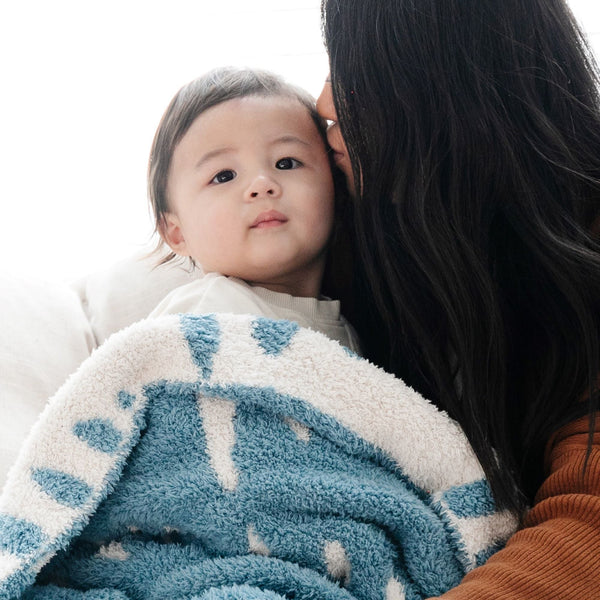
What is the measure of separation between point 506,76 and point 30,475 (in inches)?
27.7

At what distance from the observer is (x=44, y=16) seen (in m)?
1.96

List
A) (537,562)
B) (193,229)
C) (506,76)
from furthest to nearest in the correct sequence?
(193,229)
(506,76)
(537,562)

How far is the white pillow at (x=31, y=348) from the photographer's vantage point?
110cm

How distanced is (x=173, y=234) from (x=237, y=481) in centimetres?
50

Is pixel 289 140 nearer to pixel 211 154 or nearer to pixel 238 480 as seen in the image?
pixel 211 154

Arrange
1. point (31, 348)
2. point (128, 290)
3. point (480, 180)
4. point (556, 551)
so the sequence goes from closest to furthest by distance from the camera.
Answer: point (556, 551)
point (480, 180)
point (31, 348)
point (128, 290)

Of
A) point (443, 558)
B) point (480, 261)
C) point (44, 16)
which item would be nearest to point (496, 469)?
point (443, 558)

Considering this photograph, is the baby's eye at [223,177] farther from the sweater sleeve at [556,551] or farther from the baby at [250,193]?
the sweater sleeve at [556,551]

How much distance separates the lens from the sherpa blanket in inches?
32.6

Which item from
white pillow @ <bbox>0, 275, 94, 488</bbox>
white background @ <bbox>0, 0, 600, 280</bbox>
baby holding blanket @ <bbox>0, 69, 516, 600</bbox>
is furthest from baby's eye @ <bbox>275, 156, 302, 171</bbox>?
white background @ <bbox>0, 0, 600, 280</bbox>

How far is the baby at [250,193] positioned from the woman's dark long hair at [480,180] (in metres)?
0.13

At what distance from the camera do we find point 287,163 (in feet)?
3.67

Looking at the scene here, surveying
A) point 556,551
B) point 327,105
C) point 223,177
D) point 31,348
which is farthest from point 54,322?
point 556,551

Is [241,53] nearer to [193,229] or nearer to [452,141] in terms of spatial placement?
[193,229]
